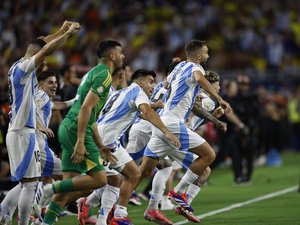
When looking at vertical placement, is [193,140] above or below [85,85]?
below

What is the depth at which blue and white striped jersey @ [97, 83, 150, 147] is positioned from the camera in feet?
36.9

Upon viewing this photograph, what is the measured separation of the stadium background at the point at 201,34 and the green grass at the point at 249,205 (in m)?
3.27

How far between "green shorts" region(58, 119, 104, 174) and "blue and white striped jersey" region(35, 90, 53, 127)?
219cm

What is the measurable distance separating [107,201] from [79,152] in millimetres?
1463

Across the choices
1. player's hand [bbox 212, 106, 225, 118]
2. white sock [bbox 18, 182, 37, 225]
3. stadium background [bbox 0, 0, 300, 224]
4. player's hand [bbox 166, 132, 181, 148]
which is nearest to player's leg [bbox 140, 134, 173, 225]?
player's hand [bbox 166, 132, 181, 148]

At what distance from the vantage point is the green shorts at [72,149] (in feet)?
32.8

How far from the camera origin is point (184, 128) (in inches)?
479

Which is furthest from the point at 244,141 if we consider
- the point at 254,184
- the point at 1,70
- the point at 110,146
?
the point at 110,146

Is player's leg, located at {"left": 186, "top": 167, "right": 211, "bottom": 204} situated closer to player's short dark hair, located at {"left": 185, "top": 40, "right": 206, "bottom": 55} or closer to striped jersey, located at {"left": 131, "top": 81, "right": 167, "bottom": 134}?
striped jersey, located at {"left": 131, "top": 81, "right": 167, "bottom": 134}

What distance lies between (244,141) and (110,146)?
28.6ft

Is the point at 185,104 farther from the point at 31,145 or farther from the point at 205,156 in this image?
the point at 31,145

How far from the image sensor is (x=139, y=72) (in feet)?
41.6

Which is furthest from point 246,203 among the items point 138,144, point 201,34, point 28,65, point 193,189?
→ point 201,34

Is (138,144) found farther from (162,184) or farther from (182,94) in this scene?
(182,94)
